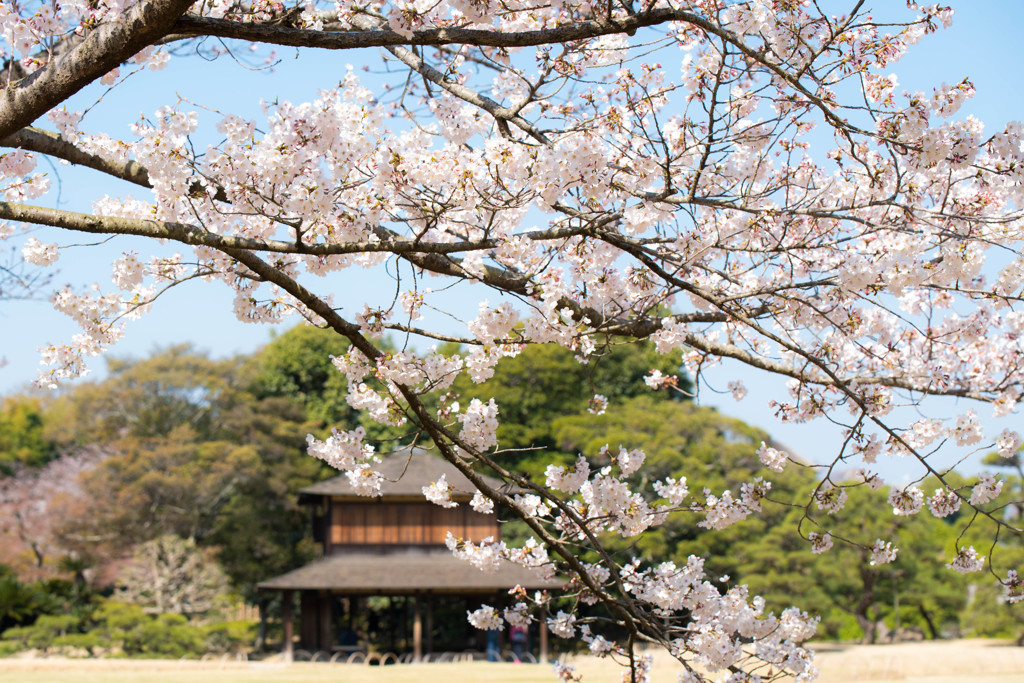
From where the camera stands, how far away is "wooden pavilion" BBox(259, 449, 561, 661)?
19875mm

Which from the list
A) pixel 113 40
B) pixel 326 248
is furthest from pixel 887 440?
pixel 113 40

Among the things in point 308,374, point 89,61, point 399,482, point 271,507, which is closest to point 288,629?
point 399,482

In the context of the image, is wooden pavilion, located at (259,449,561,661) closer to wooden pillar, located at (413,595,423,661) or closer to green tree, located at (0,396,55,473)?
wooden pillar, located at (413,595,423,661)

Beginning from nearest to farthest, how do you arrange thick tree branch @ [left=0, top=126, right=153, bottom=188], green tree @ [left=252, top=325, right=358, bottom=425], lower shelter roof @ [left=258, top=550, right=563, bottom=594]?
thick tree branch @ [left=0, top=126, right=153, bottom=188] < lower shelter roof @ [left=258, top=550, right=563, bottom=594] < green tree @ [left=252, top=325, right=358, bottom=425]

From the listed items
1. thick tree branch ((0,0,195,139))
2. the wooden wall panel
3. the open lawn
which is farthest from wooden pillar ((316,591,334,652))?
thick tree branch ((0,0,195,139))

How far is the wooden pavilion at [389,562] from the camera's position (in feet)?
65.2

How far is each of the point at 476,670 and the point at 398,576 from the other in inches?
143

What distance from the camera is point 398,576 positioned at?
20078 millimetres

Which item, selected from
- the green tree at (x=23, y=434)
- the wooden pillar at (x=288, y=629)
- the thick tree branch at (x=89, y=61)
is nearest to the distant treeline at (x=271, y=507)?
the wooden pillar at (x=288, y=629)

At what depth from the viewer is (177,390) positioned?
27734 millimetres

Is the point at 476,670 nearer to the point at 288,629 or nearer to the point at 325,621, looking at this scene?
the point at 325,621

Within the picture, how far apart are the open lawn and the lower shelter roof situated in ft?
5.58

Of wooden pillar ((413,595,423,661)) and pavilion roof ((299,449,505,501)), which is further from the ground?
pavilion roof ((299,449,505,501))

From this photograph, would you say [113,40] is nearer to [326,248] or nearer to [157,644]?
[326,248]
